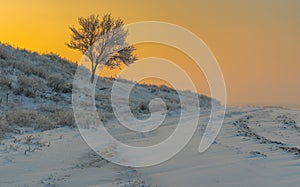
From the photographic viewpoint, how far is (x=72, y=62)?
125ft

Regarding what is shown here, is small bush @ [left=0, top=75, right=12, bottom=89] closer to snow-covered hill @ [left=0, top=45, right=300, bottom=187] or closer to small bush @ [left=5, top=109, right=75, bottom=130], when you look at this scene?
snow-covered hill @ [left=0, top=45, right=300, bottom=187]

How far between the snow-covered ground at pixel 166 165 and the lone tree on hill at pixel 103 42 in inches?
999

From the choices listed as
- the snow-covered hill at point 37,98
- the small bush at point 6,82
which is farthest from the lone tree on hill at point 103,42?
the small bush at point 6,82

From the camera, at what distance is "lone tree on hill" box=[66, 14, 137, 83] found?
120ft

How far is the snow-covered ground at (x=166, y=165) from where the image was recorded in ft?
21.1

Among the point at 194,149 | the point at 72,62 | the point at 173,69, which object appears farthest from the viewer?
the point at 72,62

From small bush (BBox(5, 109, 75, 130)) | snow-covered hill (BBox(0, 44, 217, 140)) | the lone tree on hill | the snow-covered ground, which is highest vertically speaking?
the lone tree on hill

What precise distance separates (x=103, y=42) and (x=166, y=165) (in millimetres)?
29811

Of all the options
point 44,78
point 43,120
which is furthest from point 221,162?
point 44,78

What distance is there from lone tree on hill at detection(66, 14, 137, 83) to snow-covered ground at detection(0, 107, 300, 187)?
83.2ft

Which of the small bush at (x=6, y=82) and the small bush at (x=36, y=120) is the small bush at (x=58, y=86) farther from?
the small bush at (x=36, y=120)

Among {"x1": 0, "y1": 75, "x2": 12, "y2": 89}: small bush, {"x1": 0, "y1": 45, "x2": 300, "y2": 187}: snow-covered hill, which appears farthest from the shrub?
{"x1": 0, "y1": 45, "x2": 300, "y2": 187}: snow-covered hill

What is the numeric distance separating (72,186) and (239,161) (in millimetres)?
3515

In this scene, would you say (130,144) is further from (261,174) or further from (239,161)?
(261,174)
